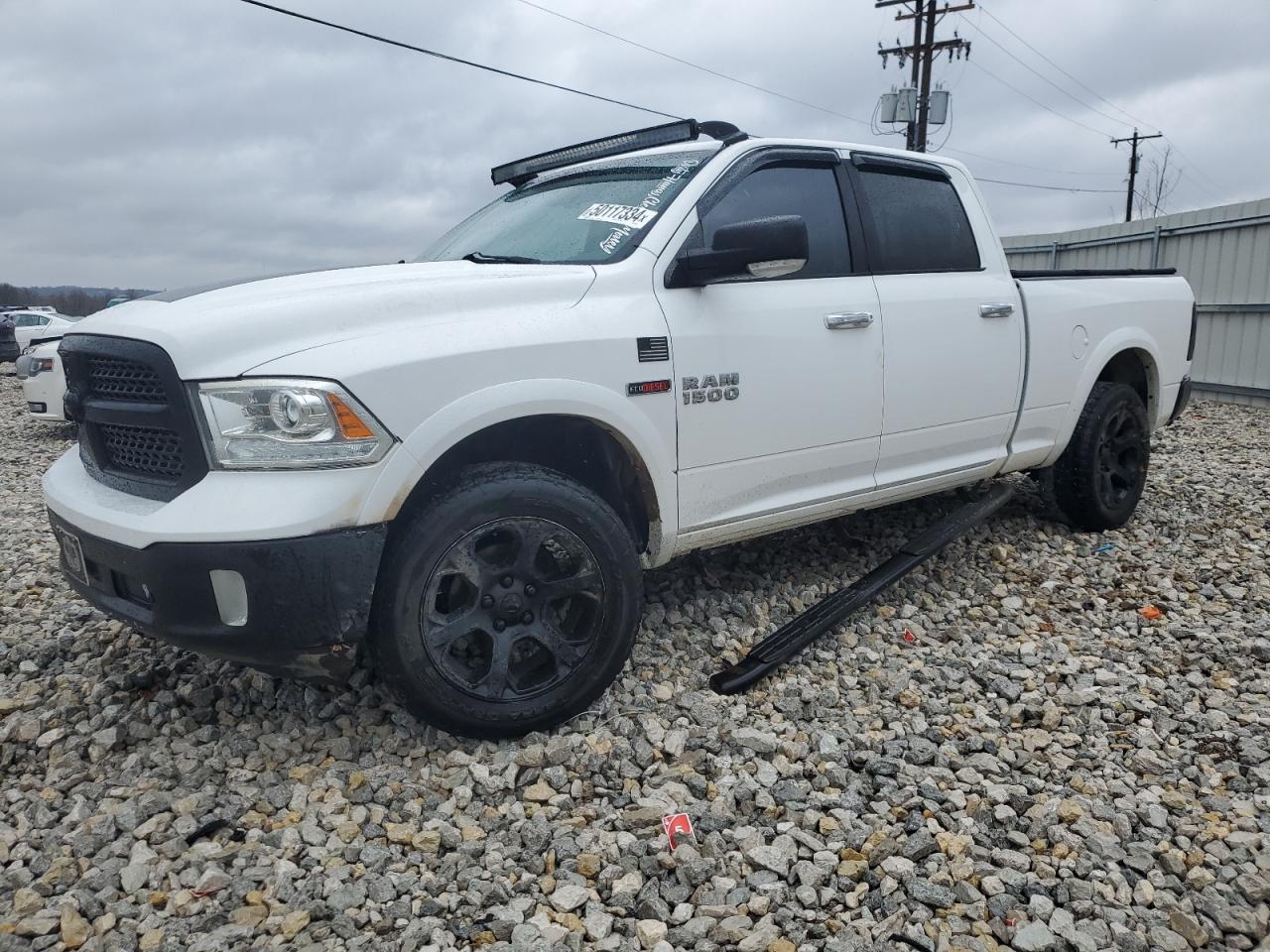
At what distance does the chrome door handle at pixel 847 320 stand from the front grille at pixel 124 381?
2.29 m

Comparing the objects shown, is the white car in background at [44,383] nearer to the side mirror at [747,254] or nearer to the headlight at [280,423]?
the headlight at [280,423]

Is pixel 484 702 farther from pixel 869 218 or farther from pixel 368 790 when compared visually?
pixel 869 218

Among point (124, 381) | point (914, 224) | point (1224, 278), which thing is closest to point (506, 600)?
point (124, 381)

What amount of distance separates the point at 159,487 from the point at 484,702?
1121mm

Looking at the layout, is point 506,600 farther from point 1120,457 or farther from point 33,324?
point 33,324

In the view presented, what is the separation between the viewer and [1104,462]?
505cm

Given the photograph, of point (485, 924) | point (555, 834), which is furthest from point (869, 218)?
point (485, 924)

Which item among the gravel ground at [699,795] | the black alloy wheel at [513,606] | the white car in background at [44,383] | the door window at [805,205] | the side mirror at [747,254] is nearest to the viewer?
the gravel ground at [699,795]

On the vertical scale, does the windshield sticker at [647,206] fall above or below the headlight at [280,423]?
above

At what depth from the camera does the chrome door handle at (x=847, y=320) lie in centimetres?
358

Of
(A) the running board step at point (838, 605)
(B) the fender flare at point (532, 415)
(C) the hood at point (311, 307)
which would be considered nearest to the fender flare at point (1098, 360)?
(A) the running board step at point (838, 605)

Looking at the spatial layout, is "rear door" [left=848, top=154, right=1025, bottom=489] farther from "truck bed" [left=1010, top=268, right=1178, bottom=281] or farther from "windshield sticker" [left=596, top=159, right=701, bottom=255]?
"windshield sticker" [left=596, top=159, right=701, bottom=255]

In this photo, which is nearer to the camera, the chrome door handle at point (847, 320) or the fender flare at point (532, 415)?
the fender flare at point (532, 415)

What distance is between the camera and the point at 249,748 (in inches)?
118
